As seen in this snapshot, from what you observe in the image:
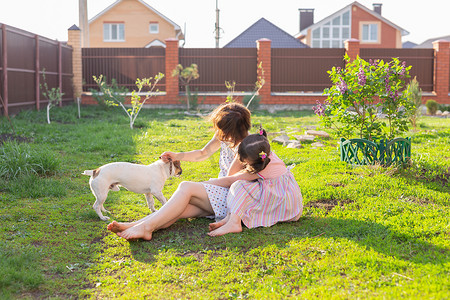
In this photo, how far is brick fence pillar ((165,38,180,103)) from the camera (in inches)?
712

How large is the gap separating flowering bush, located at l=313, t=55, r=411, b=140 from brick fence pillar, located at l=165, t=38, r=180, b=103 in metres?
12.7

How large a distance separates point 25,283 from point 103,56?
1632 centimetres

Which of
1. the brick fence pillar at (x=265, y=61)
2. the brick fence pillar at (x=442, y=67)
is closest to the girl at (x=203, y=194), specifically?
the brick fence pillar at (x=265, y=61)

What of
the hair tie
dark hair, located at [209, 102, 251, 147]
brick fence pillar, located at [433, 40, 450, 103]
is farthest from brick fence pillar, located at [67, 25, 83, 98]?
the hair tie

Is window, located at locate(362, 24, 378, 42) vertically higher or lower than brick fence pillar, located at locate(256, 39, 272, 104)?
higher

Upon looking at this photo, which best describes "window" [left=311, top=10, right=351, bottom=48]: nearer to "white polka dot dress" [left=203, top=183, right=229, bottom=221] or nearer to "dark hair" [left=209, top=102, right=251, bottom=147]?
"dark hair" [left=209, top=102, right=251, bottom=147]

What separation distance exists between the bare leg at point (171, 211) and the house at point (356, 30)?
36.7 metres

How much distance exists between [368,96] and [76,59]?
14342 millimetres

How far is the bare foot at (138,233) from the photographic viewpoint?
3.63m

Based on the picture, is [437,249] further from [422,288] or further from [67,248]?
[67,248]

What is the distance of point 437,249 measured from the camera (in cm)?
327

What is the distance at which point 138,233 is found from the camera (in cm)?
Result: 365

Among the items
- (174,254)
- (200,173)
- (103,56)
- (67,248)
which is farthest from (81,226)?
(103,56)

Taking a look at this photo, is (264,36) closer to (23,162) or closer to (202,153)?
(23,162)
